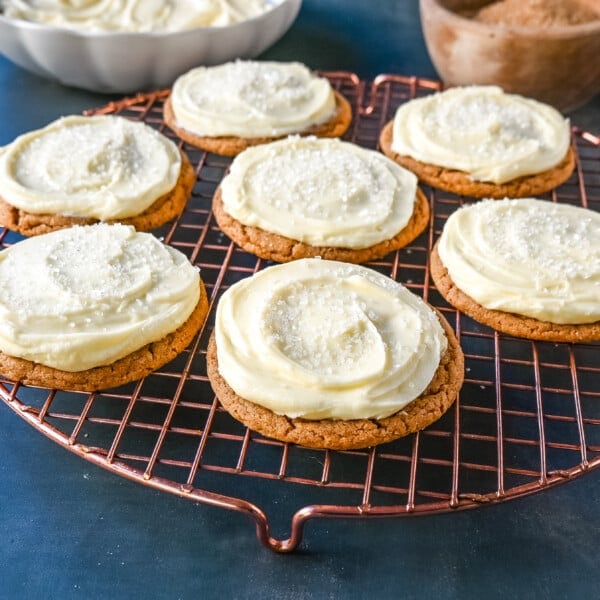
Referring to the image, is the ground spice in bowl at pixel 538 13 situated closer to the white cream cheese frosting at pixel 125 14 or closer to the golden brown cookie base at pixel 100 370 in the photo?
the white cream cheese frosting at pixel 125 14

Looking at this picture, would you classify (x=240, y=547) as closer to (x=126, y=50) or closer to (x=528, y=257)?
Result: (x=528, y=257)

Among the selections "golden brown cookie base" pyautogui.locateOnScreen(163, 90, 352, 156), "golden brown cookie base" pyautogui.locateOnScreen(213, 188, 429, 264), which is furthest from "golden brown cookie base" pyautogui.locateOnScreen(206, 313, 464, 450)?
"golden brown cookie base" pyautogui.locateOnScreen(163, 90, 352, 156)

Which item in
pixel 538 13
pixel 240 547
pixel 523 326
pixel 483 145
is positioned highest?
pixel 538 13

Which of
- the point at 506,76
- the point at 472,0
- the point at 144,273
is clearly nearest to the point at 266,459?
the point at 144,273

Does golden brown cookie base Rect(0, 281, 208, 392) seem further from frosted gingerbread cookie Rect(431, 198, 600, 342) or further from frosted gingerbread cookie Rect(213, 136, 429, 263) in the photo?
frosted gingerbread cookie Rect(431, 198, 600, 342)

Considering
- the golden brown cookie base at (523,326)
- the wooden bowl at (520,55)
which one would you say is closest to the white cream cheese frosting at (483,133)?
the wooden bowl at (520,55)

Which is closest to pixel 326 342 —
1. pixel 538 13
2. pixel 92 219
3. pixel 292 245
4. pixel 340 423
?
pixel 340 423

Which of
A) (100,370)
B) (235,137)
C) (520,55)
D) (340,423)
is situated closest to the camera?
(340,423)
